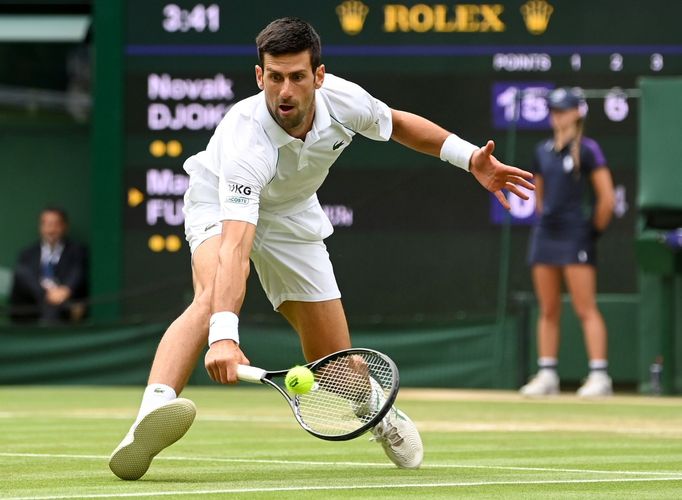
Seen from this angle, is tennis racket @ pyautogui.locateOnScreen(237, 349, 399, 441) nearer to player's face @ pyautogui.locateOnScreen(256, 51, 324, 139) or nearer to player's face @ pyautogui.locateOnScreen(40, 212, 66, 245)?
player's face @ pyautogui.locateOnScreen(256, 51, 324, 139)

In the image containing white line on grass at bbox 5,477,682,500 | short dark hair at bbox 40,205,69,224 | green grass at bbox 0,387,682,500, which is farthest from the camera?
short dark hair at bbox 40,205,69,224

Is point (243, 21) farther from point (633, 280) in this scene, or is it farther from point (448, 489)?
point (448, 489)

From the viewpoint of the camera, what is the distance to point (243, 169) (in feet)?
19.4

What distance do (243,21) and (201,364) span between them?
3036mm

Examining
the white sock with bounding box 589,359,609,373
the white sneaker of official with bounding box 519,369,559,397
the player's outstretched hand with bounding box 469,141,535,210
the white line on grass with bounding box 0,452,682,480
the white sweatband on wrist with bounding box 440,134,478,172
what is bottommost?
the white sneaker of official with bounding box 519,369,559,397

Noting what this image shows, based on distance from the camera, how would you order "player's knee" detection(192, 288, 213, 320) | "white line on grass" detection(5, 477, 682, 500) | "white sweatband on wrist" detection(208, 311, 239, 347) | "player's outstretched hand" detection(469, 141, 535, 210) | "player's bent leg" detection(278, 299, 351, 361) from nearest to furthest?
"white line on grass" detection(5, 477, 682, 500) → "white sweatband on wrist" detection(208, 311, 239, 347) → "player's knee" detection(192, 288, 213, 320) → "player's outstretched hand" detection(469, 141, 535, 210) → "player's bent leg" detection(278, 299, 351, 361)

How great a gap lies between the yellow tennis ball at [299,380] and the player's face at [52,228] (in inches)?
356

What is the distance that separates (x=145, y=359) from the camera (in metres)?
14.1

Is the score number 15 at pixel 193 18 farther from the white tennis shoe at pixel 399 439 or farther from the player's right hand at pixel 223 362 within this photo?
the player's right hand at pixel 223 362

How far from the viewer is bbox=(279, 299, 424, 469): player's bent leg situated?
6559 mm

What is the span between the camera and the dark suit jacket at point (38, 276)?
14461 millimetres

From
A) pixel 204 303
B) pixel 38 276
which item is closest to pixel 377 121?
pixel 204 303

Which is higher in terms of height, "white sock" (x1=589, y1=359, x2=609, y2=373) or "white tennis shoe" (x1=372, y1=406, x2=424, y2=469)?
"white tennis shoe" (x1=372, y1=406, x2=424, y2=469)

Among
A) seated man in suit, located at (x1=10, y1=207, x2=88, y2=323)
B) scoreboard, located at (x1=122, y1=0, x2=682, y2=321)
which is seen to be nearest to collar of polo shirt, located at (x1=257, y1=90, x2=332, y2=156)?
scoreboard, located at (x1=122, y1=0, x2=682, y2=321)
